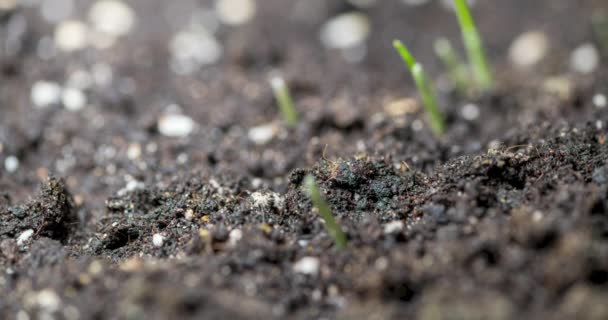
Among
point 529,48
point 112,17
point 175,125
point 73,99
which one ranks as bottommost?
point 175,125

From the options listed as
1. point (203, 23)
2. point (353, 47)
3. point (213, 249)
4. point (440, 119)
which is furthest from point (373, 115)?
point (203, 23)

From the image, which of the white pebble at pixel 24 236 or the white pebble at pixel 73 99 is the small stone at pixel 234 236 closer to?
the white pebble at pixel 24 236

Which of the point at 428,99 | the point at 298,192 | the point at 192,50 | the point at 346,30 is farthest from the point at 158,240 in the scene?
the point at 346,30

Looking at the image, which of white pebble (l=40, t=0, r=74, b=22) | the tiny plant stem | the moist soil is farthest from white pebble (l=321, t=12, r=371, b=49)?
white pebble (l=40, t=0, r=74, b=22)

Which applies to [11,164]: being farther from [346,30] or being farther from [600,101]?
[600,101]

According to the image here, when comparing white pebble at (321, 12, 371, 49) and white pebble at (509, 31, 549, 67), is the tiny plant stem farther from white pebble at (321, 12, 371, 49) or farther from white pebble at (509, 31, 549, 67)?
white pebble at (321, 12, 371, 49)

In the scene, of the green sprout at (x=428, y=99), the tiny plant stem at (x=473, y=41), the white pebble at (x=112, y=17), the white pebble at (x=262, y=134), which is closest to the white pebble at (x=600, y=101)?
the tiny plant stem at (x=473, y=41)

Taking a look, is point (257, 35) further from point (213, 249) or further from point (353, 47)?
point (213, 249)
